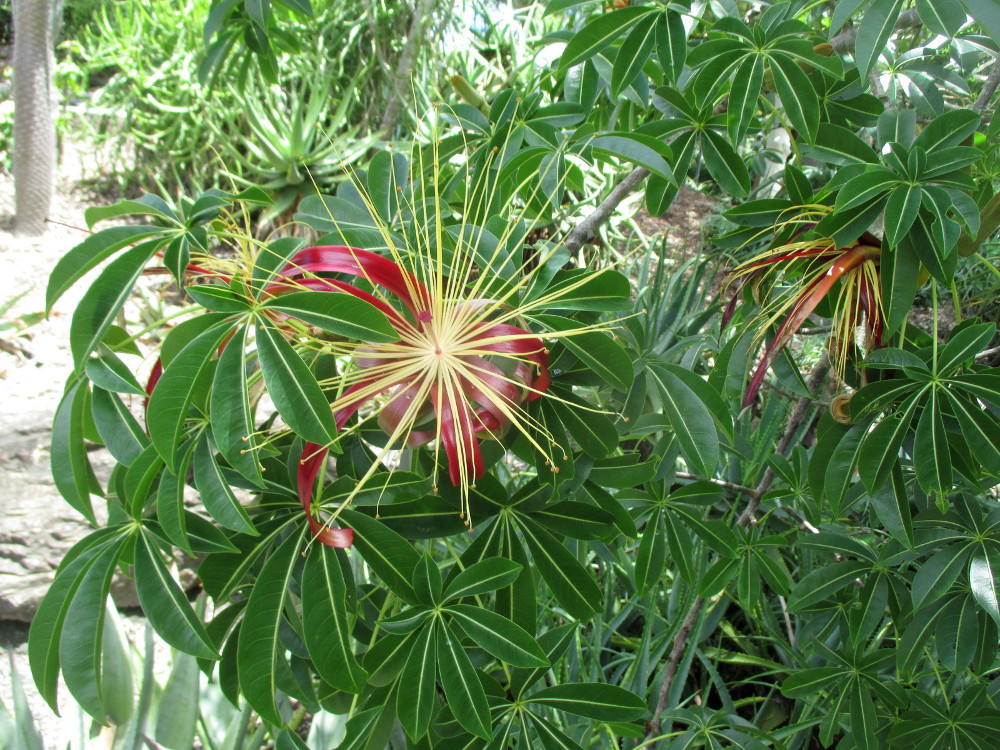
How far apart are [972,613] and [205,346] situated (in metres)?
0.86

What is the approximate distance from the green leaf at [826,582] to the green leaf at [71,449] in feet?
2.72

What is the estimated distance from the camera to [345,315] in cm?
53

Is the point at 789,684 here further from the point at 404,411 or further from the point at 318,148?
the point at 318,148

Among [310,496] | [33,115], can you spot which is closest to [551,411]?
[310,496]

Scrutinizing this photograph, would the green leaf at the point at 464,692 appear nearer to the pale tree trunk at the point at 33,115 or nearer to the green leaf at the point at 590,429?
the green leaf at the point at 590,429

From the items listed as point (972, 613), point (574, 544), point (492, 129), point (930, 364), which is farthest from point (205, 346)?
point (574, 544)

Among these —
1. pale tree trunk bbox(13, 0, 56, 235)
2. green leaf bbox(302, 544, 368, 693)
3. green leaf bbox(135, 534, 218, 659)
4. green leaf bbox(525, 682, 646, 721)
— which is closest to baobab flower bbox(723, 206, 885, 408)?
green leaf bbox(525, 682, 646, 721)

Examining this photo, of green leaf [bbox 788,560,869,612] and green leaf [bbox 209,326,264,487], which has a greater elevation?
green leaf [bbox 209,326,264,487]

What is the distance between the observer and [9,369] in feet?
10.4

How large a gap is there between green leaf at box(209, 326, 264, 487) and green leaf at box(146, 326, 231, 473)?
0.02 meters

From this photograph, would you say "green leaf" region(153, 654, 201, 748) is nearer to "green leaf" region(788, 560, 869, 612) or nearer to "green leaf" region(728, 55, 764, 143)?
"green leaf" region(788, 560, 869, 612)

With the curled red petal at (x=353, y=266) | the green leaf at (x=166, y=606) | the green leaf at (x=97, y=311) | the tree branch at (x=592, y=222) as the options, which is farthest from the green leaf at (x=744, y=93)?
the green leaf at (x=166, y=606)

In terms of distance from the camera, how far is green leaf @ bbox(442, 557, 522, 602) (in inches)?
25.4

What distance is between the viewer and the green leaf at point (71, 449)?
2.34ft
